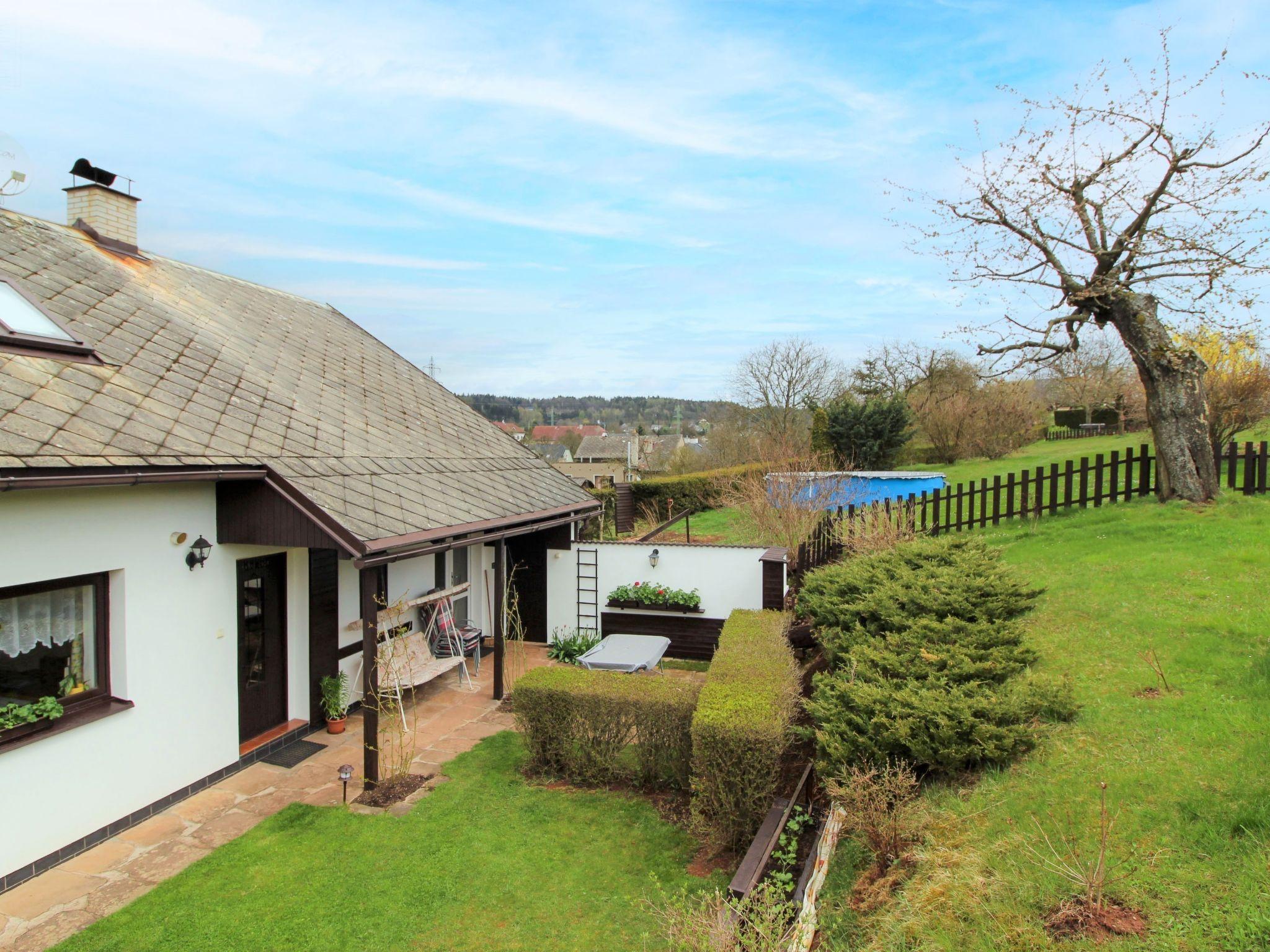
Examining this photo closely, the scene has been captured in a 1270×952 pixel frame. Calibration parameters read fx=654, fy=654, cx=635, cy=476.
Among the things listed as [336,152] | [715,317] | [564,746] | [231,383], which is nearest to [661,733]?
[564,746]

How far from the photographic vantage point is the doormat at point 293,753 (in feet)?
20.8

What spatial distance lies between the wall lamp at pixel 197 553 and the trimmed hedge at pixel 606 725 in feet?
9.77

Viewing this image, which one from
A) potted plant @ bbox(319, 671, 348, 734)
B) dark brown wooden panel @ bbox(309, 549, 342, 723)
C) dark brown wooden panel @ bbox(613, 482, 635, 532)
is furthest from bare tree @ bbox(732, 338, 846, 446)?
potted plant @ bbox(319, 671, 348, 734)

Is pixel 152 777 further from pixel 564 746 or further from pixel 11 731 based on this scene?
pixel 564 746

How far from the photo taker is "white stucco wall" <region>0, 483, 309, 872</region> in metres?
4.44

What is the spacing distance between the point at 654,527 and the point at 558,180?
8.66m

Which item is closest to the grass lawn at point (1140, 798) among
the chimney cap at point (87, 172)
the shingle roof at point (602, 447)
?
the chimney cap at point (87, 172)

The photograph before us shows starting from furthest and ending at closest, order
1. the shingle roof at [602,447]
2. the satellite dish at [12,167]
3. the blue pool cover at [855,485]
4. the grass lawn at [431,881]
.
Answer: the shingle roof at [602,447] → the blue pool cover at [855,485] → the satellite dish at [12,167] → the grass lawn at [431,881]

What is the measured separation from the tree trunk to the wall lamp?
12.9 meters

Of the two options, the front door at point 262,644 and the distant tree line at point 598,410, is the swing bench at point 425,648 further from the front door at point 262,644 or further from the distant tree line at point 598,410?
the distant tree line at point 598,410

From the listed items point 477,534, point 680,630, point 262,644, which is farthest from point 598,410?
point 262,644

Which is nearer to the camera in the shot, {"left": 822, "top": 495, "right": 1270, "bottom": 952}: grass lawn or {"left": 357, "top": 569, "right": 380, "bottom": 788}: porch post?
{"left": 822, "top": 495, "right": 1270, "bottom": 952}: grass lawn

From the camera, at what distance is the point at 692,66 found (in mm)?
9039

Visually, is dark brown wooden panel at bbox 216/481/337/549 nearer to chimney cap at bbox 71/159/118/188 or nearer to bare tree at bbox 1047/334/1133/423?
chimney cap at bbox 71/159/118/188
